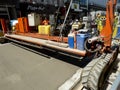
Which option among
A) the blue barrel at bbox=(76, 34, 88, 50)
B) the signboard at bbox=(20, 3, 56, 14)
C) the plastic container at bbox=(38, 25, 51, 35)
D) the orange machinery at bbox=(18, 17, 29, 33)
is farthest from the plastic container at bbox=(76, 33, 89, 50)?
the signboard at bbox=(20, 3, 56, 14)

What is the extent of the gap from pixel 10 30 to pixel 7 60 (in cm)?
296

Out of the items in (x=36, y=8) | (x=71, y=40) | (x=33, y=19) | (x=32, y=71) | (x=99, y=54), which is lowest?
(x=32, y=71)

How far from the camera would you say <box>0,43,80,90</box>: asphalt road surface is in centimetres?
350

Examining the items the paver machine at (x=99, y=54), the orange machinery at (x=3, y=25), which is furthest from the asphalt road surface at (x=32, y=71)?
the orange machinery at (x=3, y=25)

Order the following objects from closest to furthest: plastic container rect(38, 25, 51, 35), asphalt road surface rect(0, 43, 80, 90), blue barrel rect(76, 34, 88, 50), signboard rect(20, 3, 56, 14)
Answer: asphalt road surface rect(0, 43, 80, 90) < blue barrel rect(76, 34, 88, 50) < plastic container rect(38, 25, 51, 35) < signboard rect(20, 3, 56, 14)

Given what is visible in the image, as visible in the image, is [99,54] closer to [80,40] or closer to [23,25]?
[80,40]

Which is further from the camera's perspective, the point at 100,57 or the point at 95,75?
the point at 100,57

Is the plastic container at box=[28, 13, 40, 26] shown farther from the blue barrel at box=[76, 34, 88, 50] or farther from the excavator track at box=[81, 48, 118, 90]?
the excavator track at box=[81, 48, 118, 90]

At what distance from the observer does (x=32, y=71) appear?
4.20m

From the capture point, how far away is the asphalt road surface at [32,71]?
350 centimetres

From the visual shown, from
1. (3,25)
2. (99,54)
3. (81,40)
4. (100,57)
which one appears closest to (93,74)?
(100,57)

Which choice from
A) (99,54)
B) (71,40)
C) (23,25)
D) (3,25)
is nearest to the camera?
(99,54)

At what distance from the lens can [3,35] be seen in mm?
7301

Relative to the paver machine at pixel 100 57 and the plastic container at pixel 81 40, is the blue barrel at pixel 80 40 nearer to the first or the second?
the plastic container at pixel 81 40
